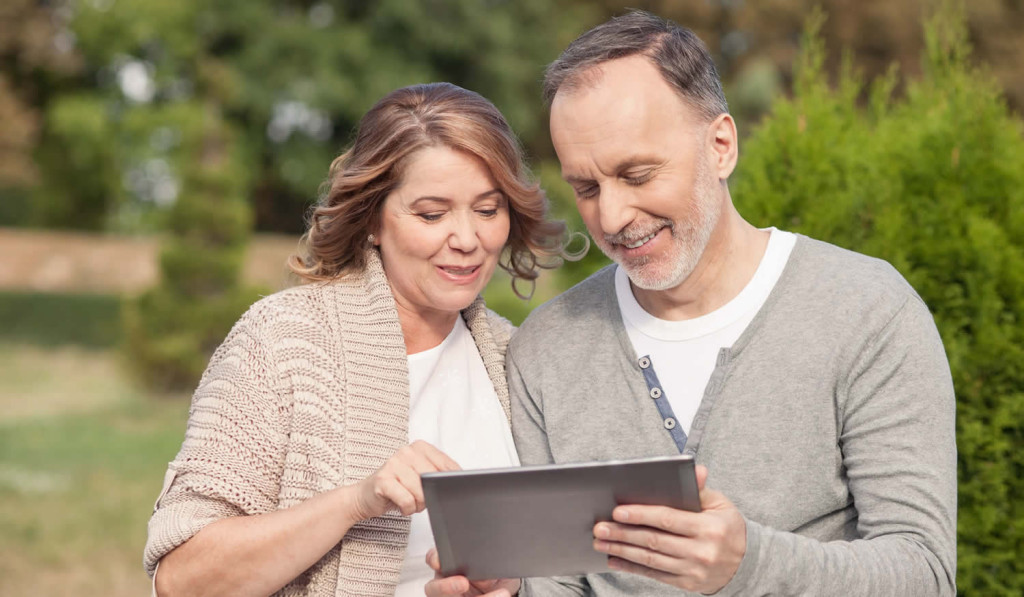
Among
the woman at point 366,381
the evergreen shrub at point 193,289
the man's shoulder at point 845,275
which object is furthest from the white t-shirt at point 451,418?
the evergreen shrub at point 193,289

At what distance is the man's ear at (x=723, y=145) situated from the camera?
8.66 feet

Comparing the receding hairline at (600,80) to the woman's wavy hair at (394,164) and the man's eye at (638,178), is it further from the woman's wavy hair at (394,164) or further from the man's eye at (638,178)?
the woman's wavy hair at (394,164)

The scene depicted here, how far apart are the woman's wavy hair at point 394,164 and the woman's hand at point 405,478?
2.78 feet

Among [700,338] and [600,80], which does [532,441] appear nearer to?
[700,338]

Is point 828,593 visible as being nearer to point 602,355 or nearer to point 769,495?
point 769,495

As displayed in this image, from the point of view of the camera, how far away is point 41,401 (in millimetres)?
12711

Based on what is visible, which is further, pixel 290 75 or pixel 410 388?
pixel 290 75

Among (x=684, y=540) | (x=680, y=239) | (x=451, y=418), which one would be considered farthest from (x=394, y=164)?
(x=684, y=540)

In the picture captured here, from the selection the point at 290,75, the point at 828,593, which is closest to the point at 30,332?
the point at 290,75

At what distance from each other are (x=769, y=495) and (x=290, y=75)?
1806 cm

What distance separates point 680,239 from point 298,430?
3.39 ft

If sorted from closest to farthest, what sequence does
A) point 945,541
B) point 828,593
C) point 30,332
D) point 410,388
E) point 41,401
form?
point 828,593 < point 945,541 < point 410,388 < point 41,401 < point 30,332

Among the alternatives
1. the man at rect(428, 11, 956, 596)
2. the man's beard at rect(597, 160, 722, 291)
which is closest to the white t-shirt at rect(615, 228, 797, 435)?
the man at rect(428, 11, 956, 596)

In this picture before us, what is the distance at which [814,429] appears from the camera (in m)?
2.44
